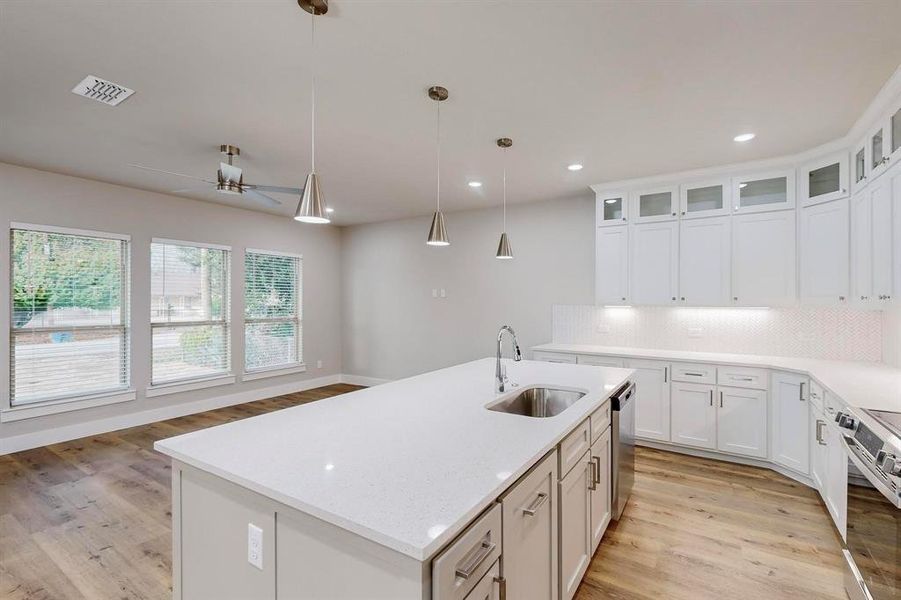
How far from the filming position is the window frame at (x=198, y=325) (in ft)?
16.0

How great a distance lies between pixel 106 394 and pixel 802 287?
22.2 feet

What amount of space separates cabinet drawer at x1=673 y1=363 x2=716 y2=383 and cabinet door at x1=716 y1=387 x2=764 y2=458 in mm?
130

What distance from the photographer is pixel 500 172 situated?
4047 mm

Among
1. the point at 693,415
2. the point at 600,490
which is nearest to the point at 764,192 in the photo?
the point at 693,415

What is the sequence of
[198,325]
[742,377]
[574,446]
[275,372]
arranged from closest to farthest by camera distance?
[574,446]
[742,377]
[198,325]
[275,372]

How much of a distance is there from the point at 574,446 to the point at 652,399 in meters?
2.48

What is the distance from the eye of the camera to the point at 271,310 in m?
6.19

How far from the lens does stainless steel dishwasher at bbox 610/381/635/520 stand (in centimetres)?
252

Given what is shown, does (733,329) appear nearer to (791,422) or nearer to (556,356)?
(791,422)

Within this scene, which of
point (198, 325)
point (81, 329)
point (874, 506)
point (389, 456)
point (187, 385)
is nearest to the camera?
point (389, 456)

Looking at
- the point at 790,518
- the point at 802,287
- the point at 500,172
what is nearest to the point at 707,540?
the point at 790,518

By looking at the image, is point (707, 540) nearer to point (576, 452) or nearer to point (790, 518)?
point (790, 518)

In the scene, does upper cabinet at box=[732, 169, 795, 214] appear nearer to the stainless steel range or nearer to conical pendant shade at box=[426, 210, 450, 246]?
the stainless steel range

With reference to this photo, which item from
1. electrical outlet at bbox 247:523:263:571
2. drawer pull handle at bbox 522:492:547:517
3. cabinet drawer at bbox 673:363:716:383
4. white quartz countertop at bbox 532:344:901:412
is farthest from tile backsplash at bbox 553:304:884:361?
electrical outlet at bbox 247:523:263:571
